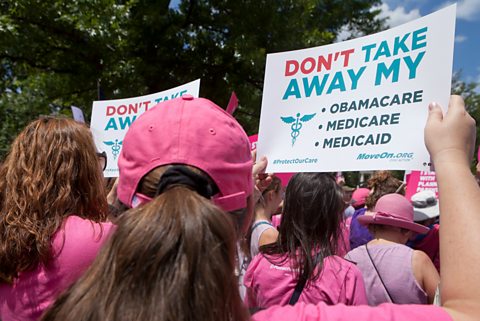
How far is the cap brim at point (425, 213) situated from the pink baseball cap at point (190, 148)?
324cm

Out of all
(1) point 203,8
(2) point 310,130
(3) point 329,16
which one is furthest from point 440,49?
(3) point 329,16

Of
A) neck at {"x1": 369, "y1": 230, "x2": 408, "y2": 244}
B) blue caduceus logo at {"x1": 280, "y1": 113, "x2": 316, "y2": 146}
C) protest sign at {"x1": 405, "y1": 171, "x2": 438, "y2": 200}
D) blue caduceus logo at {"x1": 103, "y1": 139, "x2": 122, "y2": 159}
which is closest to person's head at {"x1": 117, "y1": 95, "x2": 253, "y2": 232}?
blue caduceus logo at {"x1": 280, "y1": 113, "x2": 316, "y2": 146}

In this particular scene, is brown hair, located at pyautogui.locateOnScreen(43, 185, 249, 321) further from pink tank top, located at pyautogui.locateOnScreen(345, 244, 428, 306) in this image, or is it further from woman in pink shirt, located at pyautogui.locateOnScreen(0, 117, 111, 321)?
pink tank top, located at pyautogui.locateOnScreen(345, 244, 428, 306)

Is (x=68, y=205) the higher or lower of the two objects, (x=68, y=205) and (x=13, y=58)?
the lower

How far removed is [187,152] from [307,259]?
1.38 m

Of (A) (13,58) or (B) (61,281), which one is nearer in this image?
(B) (61,281)

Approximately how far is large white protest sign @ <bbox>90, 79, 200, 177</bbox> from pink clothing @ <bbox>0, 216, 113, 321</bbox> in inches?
70.4

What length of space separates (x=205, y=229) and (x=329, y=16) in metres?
11.9

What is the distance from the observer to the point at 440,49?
70.4 inches

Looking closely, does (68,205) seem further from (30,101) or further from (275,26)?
(30,101)

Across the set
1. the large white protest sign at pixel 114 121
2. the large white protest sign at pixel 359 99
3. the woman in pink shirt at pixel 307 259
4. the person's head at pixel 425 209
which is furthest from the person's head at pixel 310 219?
Answer: the person's head at pixel 425 209

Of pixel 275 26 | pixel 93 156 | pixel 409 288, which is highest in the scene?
pixel 275 26

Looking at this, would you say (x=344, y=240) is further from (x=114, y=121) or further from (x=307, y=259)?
(x=114, y=121)

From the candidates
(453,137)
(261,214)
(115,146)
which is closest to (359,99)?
(453,137)
